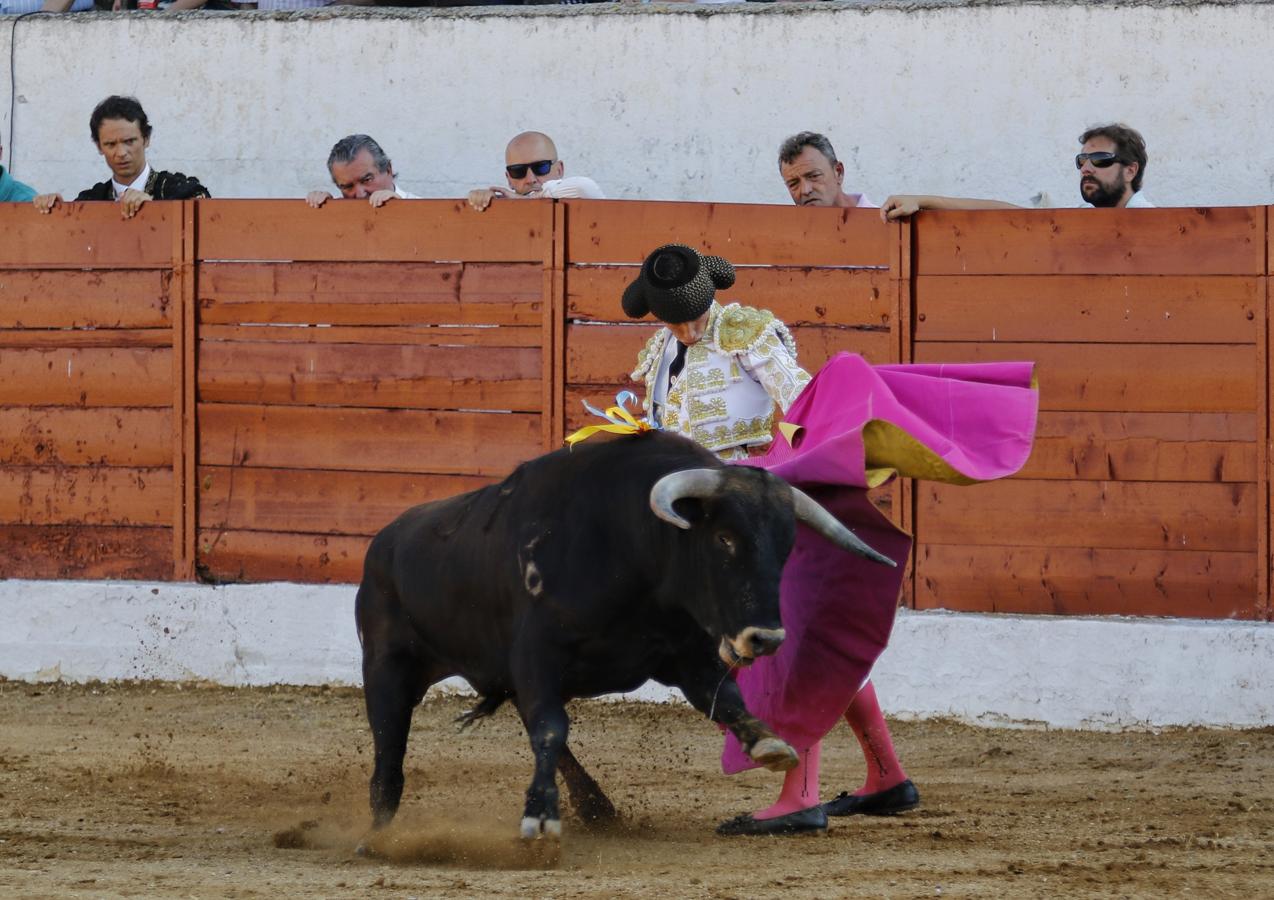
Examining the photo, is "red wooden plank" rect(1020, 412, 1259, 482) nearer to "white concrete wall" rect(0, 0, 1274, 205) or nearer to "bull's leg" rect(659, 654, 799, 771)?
"white concrete wall" rect(0, 0, 1274, 205)

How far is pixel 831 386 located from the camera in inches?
188

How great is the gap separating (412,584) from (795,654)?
927 millimetres

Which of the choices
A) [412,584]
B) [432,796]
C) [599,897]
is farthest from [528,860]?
[432,796]

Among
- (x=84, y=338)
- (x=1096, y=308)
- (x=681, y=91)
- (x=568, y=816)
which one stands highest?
(x=681, y=91)

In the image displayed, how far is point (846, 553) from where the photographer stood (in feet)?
15.8

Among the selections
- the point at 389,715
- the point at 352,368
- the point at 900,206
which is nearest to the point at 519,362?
the point at 352,368

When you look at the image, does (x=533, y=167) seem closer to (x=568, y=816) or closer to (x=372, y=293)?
(x=372, y=293)

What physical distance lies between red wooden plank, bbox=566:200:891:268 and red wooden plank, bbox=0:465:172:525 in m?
1.98

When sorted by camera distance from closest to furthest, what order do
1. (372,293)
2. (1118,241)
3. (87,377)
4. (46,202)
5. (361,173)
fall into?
1. (1118,241)
2. (361,173)
3. (372,293)
4. (46,202)
5. (87,377)

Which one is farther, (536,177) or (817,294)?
(536,177)

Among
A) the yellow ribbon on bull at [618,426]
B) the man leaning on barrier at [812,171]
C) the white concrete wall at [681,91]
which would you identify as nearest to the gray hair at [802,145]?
the man leaning on barrier at [812,171]

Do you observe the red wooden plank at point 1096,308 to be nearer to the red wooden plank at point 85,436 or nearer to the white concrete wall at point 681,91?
the white concrete wall at point 681,91

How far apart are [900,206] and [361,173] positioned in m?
1.94

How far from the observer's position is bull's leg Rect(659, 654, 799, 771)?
13.9 feet
